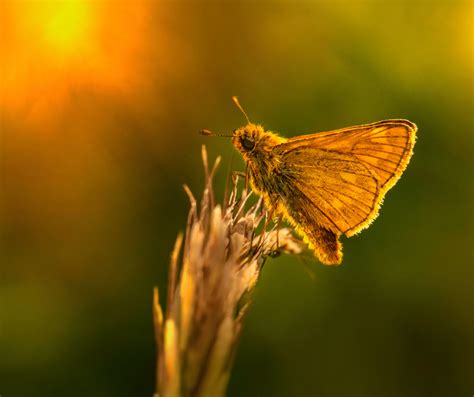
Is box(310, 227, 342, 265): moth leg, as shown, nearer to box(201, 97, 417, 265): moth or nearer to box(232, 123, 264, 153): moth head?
box(201, 97, 417, 265): moth

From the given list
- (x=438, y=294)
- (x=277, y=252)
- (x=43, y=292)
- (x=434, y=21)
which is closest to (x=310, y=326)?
(x=438, y=294)

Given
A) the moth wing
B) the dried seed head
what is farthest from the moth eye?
the dried seed head

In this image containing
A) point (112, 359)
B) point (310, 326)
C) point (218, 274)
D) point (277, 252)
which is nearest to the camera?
point (218, 274)

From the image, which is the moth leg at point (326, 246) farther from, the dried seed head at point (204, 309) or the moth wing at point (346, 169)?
the dried seed head at point (204, 309)

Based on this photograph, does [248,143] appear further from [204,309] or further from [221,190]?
[204,309]

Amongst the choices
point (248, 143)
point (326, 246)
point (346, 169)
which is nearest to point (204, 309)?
point (326, 246)

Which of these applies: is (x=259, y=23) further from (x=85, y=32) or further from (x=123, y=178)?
(x=123, y=178)
